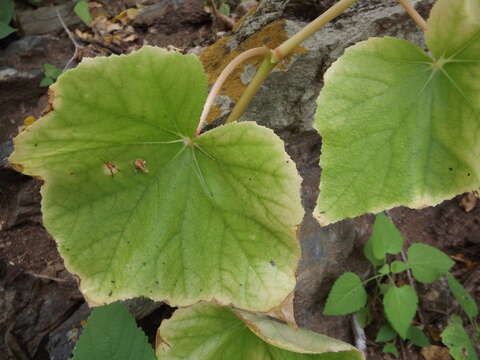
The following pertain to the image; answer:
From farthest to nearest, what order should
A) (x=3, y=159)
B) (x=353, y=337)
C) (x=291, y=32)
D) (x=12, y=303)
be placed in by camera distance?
(x=353, y=337), (x=3, y=159), (x=12, y=303), (x=291, y=32)

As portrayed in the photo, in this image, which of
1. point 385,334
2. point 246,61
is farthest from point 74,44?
point 385,334

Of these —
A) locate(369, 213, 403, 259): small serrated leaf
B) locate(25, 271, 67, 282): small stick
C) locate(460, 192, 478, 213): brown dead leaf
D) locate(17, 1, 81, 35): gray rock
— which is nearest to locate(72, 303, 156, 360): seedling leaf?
locate(25, 271, 67, 282): small stick

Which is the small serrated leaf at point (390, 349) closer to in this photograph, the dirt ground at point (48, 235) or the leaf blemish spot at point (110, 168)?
the dirt ground at point (48, 235)

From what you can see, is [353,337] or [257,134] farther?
[353,337]

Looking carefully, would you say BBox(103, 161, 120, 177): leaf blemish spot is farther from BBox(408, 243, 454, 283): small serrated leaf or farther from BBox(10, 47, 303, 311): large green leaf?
BBox(408, 243, 454, 283): small serrated leaf

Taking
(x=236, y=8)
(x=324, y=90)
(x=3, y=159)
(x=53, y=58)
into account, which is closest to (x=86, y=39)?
(x=53, y=58)

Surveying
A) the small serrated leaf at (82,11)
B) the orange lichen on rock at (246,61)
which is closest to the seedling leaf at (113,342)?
the orange lichen on rock at (246,61)

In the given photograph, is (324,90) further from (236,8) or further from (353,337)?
(236,8)
